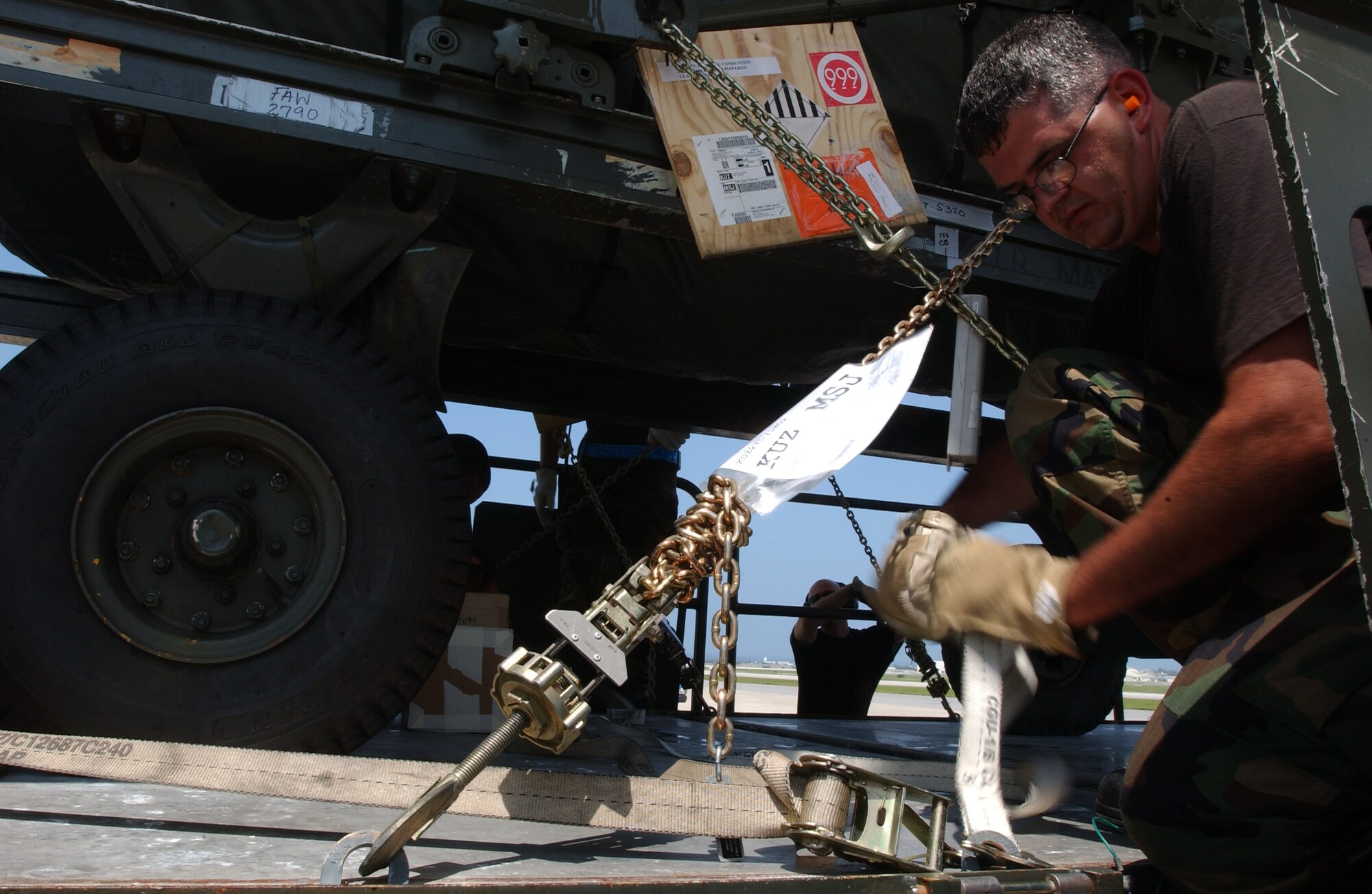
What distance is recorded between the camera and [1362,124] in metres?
0.74

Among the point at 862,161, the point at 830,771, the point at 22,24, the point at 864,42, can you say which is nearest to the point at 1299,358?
the point at 830,771

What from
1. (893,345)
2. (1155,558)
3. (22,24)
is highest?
(22,24)

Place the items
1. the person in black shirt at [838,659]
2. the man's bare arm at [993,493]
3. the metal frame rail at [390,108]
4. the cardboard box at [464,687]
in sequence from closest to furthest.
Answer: the metal frame rail at [390,108], the man's bare arm at [993,493], the cardboard box at [464,687], the person in black shirt at [838,659]

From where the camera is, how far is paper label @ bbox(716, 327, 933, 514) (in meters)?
1.15

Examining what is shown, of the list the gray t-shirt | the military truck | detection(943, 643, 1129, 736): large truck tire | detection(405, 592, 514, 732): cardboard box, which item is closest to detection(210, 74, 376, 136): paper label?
the military truck

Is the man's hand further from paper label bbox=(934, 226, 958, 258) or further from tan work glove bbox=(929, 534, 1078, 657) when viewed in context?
tan work glove bbox=(929, 534, 1078, 657)

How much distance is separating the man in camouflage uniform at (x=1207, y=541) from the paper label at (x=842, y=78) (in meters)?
0.64

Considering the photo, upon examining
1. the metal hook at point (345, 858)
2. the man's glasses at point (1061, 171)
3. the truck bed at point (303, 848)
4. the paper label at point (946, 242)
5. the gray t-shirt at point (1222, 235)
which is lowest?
the truck bed at point (303, 848)

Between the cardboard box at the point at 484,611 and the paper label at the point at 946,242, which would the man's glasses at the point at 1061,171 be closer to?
the paper label at the point at 946,242

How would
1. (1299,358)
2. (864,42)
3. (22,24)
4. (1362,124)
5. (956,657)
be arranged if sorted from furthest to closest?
1. (956,657)
2. (864,42)
3. (22,24)
4. (1299,358)
5. (1362,124)

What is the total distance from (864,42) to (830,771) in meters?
1.82

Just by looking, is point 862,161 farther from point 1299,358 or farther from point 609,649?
point 609,649

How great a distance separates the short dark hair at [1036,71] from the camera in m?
1.53

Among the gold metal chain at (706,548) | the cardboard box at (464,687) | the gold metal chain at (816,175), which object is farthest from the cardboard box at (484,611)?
the gold metal chain at (706,548)
